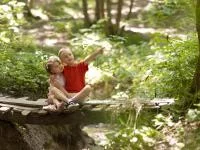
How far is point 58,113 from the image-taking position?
255 inches

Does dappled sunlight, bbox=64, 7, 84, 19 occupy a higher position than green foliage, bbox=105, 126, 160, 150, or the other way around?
green foliage, bbox=105, 126, 160, 150

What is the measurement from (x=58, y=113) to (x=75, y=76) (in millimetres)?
624

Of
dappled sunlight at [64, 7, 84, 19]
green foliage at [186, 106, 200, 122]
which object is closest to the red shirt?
green foliage at [186, 106, 200, 122]

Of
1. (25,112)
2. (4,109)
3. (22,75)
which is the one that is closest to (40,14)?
(22,75)

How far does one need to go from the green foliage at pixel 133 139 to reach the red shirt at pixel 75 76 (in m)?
1.26

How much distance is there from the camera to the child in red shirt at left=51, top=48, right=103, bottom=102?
6581 millimetres

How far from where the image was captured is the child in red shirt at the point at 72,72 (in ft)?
21.6

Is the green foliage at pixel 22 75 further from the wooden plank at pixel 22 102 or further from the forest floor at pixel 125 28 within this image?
the forest floor at pixel 125 28

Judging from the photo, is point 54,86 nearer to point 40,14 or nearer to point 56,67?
point 56,67

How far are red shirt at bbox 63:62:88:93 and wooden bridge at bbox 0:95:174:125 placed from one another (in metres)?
0.37

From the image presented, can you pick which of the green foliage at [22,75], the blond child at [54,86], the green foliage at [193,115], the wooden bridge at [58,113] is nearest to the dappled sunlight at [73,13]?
the green foliage at [22,75]

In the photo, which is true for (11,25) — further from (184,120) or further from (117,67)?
(184,120)

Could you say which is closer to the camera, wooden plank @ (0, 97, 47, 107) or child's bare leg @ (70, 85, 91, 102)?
child's bare leg @ (70, 85, 91, 102)

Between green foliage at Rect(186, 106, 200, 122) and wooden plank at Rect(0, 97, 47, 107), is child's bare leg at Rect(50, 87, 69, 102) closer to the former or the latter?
wooden plank at Rect(0, 97, 47, 107)
